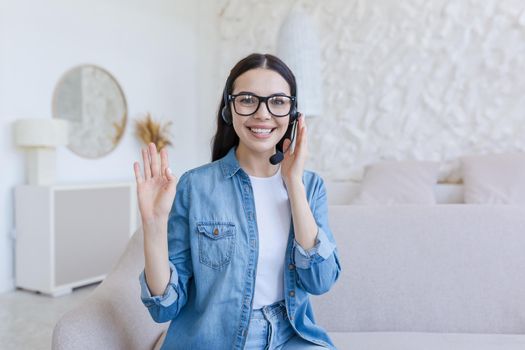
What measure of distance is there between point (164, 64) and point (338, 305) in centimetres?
365

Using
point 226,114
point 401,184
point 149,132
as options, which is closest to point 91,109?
point 149,132

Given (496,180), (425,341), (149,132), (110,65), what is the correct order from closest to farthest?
(425,341), (496,180), (110,65), (149,132)

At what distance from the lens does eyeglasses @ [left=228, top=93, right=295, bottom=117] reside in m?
1.16

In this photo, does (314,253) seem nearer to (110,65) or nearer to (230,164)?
(230,164)

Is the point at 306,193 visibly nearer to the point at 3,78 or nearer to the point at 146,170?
the point at 146,170

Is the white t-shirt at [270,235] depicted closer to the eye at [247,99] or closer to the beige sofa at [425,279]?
the eye at [247,99]

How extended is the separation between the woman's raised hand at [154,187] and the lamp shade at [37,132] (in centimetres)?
239

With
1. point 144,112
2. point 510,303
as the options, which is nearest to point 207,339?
point 510,303

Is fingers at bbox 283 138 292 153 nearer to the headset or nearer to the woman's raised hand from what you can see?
the headset

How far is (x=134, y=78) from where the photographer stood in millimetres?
4289

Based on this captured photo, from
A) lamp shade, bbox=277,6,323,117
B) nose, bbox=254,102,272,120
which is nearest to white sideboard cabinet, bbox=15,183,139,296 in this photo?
lamp shade, bbox=277,6,323,117

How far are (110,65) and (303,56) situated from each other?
177cm

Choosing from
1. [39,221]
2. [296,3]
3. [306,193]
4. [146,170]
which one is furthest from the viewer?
[296,3]

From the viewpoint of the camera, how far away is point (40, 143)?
3141 mm
